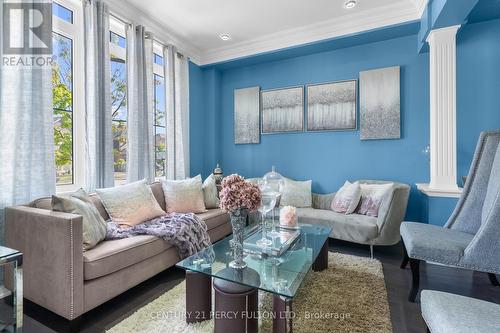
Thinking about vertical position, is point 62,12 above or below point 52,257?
above

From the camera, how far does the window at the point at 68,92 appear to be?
246cm

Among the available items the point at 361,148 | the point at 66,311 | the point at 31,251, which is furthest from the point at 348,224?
the point at 31,251

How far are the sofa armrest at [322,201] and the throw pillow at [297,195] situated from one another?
0.34ft

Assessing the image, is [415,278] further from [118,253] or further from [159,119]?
[159,119]

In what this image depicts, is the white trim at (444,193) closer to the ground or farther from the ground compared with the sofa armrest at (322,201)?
farther from the ground

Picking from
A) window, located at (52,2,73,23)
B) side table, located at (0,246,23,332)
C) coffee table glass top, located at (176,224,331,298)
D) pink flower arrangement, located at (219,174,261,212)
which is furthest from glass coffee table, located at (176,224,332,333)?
window, located at (52,2,73,23)

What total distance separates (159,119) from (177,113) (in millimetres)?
283

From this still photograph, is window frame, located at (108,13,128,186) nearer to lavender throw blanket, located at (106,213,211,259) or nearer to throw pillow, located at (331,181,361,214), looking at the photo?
lavender throw blanket, located at (106,213,211,259)

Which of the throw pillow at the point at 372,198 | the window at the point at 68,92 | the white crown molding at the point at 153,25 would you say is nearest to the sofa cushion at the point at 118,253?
the window at the point at 68,92

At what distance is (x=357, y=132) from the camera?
3529 millimetres

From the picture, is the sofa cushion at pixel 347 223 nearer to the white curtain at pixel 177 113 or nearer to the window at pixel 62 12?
the white curtain at pixel 177 113

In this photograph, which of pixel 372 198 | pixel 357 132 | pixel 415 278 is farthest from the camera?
pixel 357 132

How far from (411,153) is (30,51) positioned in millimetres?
4120

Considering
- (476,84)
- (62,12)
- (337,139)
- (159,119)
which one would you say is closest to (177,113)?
(159,119)
